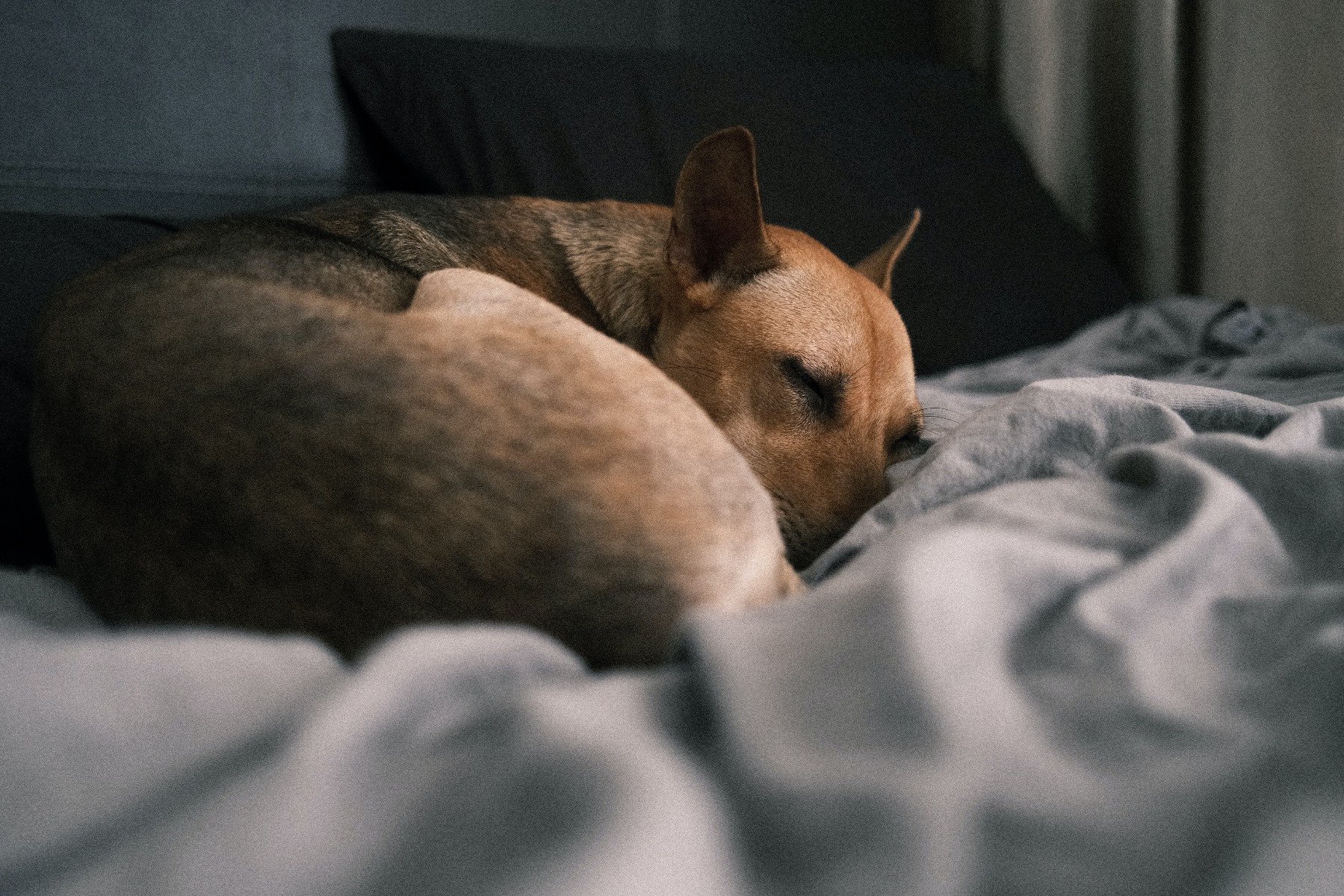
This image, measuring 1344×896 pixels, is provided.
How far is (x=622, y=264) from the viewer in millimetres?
1943

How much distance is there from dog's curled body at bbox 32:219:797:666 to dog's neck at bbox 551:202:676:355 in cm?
84

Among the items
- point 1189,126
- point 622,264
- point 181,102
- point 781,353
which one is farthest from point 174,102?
point 1189,126

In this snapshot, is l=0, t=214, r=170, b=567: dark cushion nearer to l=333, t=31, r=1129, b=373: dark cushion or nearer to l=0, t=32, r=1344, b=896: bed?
l=0, t=32, r=1344, b=896: bed

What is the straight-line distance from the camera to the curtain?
123 inches

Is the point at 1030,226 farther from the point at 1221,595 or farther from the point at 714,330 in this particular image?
the point at 1221,595

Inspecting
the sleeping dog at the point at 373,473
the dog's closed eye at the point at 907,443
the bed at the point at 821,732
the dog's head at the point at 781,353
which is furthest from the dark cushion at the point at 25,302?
the dog's closed eye at the point at 907,443

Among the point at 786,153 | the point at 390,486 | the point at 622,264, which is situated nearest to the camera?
the point at 390,486

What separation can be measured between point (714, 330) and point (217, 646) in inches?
47.3

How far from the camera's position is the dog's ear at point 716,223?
167cm

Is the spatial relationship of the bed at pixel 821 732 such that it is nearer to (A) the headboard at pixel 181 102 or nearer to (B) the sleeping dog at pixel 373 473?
(B) the sleeping dog at pixel 373 473

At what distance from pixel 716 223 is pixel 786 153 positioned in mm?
1171

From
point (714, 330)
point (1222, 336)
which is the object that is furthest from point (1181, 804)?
point (1222, 336)

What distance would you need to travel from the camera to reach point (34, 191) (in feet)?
7.24

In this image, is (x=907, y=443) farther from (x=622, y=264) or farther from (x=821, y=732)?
(x=821, y=732)
